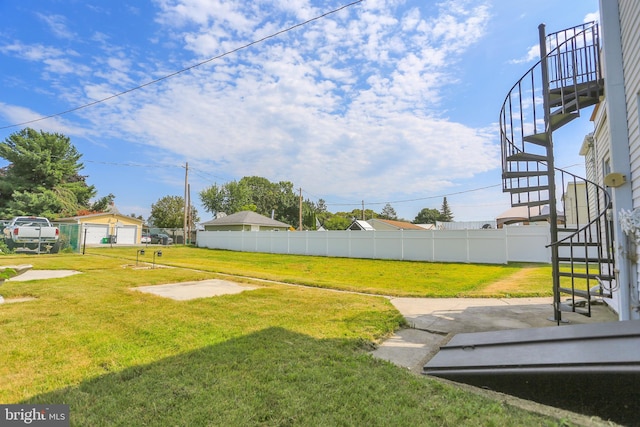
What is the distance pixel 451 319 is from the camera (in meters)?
4.67

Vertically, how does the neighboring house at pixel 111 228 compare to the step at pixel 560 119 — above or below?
below

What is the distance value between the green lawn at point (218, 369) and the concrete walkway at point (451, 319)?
270 mm

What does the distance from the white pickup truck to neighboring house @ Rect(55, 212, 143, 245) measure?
950 centimetres

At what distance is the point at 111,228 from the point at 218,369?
29153 mm

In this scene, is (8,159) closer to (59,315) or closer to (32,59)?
(32,59)

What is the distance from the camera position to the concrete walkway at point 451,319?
327cm

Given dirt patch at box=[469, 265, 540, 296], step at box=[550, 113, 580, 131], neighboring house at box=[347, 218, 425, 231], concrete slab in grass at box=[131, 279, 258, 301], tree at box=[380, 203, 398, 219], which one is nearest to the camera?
step at box=[550, 113, 580, 131]

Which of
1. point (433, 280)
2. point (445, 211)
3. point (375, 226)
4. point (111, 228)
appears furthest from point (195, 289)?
point (445, 211)

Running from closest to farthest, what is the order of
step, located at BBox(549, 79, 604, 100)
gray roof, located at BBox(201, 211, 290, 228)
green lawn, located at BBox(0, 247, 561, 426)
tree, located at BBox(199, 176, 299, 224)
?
green lawn, located at BBox(0, 247, 561, 426) < step, located at BBox(549, 79, 604, 100) < gray roof, located at BBox(201, 211, 290, 228) < tree, located at BBox(199, 176, 299, 224)

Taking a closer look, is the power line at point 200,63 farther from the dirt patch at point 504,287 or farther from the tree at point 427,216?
the tree at point 427,216

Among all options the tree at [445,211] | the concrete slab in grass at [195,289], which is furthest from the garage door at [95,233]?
the tree at [445,211]

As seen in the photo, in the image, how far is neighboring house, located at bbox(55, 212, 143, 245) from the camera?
2519 centimetres

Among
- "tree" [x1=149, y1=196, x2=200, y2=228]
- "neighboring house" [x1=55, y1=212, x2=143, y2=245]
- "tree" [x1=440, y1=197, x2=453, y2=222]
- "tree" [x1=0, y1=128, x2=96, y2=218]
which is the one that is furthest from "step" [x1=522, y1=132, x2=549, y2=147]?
"tree" [x1=440, y1=197, x2=453, y2=222]

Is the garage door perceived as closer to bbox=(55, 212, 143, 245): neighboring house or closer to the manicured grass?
bbox=(55, 212, 143, 245): neighboring house
